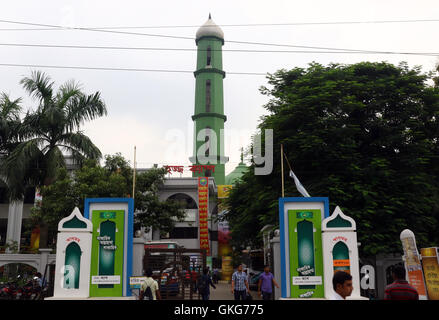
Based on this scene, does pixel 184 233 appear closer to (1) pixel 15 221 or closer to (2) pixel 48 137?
(1) pixel 15 221

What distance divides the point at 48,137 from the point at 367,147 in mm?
14946

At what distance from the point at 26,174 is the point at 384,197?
52.3 feet

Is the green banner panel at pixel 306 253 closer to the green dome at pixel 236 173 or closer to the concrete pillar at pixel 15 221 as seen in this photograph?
the concrete pillar at pixel 15 221

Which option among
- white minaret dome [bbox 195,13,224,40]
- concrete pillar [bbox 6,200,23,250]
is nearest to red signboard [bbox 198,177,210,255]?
concrete pillar [bbox 6,200,23,250]

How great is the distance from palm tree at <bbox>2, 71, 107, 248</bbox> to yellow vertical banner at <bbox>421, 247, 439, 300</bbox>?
15234 mm

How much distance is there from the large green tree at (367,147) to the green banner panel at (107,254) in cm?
769

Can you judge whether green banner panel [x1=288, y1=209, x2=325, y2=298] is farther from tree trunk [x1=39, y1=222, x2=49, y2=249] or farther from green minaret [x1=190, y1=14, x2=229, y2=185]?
green minaret [x1=190, y1=14, x2=229, y2=185]

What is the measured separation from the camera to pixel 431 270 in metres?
12.5

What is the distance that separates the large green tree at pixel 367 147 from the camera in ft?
59.6

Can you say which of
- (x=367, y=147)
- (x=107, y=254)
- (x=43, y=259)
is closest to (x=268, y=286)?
(x=107, y=254)

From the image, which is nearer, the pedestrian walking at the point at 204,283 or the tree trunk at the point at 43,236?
the pedestrian walking at the point at 204,283

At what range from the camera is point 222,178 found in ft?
153

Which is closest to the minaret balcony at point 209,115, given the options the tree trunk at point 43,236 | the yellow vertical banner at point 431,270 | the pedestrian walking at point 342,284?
the tree trunk at point 43,236
